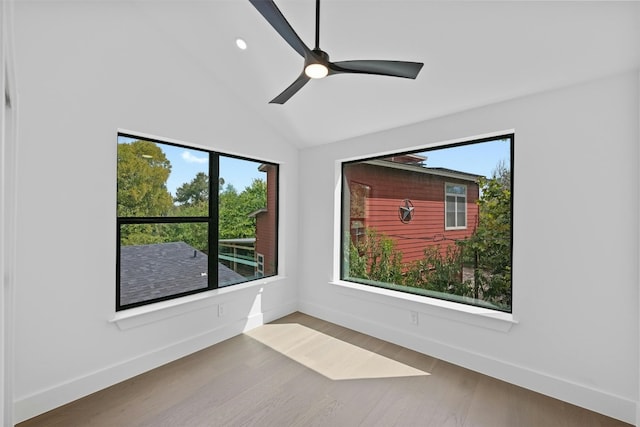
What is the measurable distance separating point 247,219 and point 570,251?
320 centimetres

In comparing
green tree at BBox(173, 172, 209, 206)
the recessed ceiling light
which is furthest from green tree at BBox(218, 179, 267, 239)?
the recessed ceiling light

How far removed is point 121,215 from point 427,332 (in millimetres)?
3094

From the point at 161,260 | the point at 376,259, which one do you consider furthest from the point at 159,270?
the point at 376,259

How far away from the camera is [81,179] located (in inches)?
94.2

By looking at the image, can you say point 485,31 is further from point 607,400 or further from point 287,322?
point 287,322

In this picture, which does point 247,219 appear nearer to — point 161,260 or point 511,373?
point 161,260

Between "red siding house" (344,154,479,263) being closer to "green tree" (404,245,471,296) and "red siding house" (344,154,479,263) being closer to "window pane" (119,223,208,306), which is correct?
"green tree" (404,245,471,296)

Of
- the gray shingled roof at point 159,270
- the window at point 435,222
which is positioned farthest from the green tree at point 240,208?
the window at point 435,222

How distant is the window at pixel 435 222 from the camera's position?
2.83 m

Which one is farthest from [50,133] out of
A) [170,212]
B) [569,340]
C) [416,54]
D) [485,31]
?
[569,340]

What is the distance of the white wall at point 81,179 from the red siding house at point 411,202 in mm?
2065

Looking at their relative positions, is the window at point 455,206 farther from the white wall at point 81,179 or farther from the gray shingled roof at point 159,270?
the white wall at point 81,179

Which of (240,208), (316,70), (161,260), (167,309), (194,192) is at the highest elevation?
(316,70)

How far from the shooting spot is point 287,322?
3883 mm
